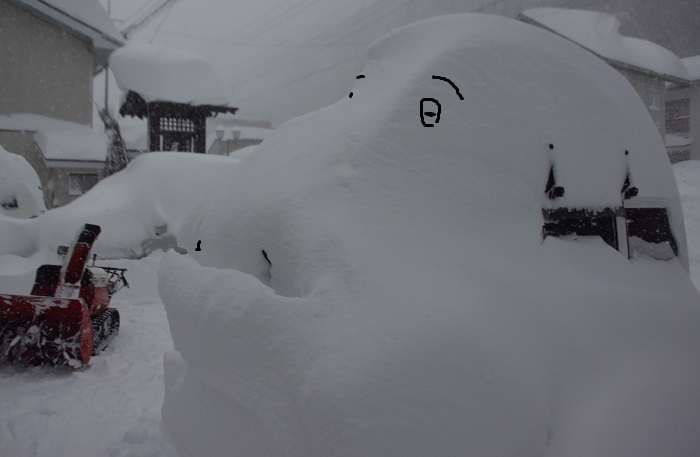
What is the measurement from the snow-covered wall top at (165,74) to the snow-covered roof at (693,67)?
22.2 m

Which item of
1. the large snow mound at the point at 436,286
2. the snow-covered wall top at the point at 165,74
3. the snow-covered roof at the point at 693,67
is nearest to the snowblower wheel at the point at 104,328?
the large snow mound at the point at 436,286

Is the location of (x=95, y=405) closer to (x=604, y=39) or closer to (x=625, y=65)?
(x=625, y=65)

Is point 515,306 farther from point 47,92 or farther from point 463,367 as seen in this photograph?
point 47,92

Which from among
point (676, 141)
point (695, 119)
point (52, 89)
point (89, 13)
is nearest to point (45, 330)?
point (52, 89)

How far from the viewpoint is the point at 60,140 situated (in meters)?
16.7

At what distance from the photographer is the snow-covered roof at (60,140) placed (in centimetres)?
1584

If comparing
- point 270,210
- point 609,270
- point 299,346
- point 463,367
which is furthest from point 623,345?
point 270,210

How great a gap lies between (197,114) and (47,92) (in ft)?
20.3

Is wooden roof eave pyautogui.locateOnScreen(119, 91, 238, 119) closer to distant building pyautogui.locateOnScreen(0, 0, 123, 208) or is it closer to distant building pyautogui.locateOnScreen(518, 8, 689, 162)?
distant building pyautogui.locateOnScreen(0, 0, 123, 208)

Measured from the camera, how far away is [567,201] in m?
2.31

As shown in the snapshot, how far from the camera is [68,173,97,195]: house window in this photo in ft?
57.6

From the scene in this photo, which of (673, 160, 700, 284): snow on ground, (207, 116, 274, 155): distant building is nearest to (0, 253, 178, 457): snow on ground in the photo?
(673, 160, 700, 284): snow on ground

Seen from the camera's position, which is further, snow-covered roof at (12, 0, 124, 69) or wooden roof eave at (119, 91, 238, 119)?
snow-covered roof at (12, 0, 124, 69)

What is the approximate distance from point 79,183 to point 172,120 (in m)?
5.16
